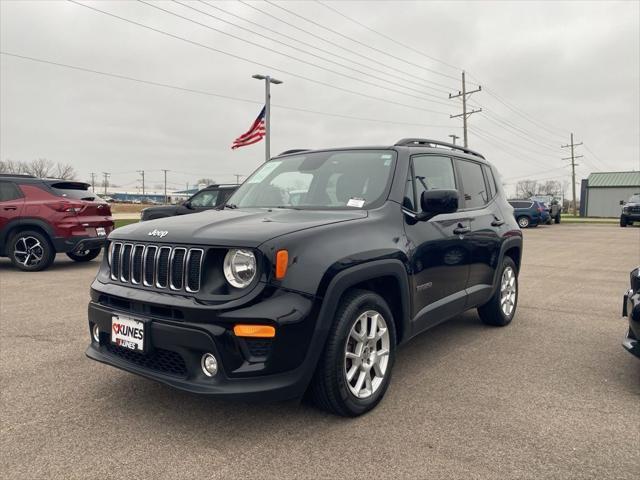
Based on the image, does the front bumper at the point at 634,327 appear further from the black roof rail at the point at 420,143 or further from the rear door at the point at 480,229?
the black roof rail at the point at 420,143

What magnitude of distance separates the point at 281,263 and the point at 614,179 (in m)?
73.8

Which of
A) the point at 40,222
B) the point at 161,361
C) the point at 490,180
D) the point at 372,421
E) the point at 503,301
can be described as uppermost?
Answer: the point at 490,180

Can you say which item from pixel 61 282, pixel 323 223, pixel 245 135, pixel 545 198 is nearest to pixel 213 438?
pixel 323 223

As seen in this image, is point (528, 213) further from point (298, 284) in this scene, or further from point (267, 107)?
point (298, 284)

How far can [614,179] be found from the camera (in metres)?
64.5

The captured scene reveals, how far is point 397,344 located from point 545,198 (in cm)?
3166

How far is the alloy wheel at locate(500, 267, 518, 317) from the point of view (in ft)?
17.3

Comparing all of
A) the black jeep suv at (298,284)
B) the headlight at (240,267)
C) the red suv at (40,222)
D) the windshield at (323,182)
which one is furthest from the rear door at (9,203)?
the headlight at (240,267)

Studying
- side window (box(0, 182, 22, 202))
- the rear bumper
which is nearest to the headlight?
the rear bumper

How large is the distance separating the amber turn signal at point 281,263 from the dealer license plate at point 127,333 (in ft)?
2.85

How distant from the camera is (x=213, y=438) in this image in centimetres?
274

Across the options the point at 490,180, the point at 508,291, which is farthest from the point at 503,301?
the point at 490,180

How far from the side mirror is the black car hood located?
49cm

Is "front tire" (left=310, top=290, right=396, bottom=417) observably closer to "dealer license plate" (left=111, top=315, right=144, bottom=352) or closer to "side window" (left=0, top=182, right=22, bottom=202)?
"dealer license plate" (left=111, top=315, right=144, bottom=352)
